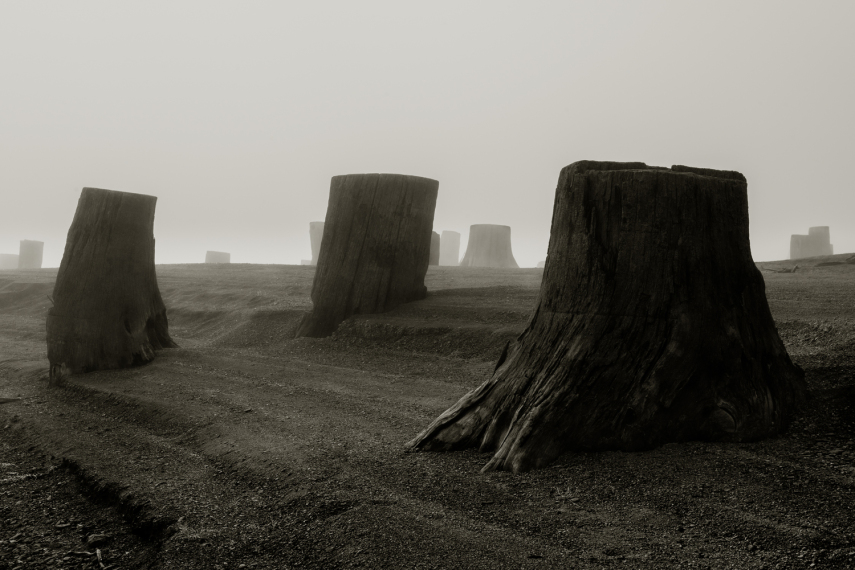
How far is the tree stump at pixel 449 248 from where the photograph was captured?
27219 millimetres

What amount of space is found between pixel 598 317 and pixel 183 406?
10.2ft

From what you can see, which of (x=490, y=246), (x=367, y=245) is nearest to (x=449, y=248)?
(x=490, y=246)

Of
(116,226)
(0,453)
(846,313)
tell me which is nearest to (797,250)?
(846,313)

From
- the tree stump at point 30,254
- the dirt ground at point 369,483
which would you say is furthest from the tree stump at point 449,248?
the dirt ground at point 369,483

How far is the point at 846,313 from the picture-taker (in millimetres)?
6301

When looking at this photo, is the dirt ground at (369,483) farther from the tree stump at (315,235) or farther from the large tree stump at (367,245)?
the tree stump at (315,235)

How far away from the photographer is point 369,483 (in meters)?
3.58

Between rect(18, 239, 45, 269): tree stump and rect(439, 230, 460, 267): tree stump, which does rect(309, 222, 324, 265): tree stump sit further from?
rect(18, 239, 45, 269): tree stump

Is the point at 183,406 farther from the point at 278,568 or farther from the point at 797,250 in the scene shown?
the point at 797,250

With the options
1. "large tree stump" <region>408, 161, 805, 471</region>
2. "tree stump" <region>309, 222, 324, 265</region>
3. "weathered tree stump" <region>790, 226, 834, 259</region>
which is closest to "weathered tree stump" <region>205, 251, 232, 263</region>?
"tree stump" <region>309, 222, 324, 265</region>

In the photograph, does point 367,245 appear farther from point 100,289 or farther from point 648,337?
point 648,337

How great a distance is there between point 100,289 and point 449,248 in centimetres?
2065

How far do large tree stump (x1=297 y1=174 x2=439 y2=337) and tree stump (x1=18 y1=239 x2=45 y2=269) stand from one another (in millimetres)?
20072

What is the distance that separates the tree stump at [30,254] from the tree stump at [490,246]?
14.2 metres
